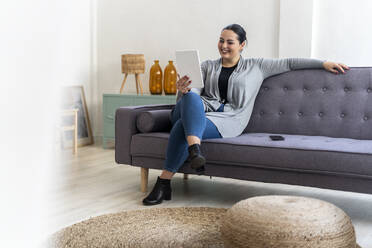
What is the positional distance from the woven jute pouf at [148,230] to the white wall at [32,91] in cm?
20

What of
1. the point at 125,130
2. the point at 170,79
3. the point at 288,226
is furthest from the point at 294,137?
the point at 170,79

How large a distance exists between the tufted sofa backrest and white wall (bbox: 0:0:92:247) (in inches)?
65.0

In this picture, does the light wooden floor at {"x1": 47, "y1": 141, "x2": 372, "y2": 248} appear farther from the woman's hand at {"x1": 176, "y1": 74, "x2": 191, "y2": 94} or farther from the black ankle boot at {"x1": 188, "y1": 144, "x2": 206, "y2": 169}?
the woman's hand at {"x1": 176, "y1": 74, "x2": 191, "y2": 94}

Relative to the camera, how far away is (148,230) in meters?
2.33

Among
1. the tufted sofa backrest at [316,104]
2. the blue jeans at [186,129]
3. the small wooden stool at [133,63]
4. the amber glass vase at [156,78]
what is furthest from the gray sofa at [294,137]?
the small wooden stool at [133,63]

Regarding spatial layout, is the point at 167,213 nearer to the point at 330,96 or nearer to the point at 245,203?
the point at 245,203

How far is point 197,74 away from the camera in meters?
2.99

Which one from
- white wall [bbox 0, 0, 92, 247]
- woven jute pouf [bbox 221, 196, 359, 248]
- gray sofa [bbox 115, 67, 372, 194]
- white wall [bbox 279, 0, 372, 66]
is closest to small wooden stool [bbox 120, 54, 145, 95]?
white wall [bbox 0, 0, 92, 247]

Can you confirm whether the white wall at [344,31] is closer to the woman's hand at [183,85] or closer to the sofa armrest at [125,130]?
the woman's hand at [183,85]

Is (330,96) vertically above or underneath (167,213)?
above

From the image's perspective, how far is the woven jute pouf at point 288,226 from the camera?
1.65 metres

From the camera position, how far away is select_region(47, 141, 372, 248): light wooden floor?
2.67m

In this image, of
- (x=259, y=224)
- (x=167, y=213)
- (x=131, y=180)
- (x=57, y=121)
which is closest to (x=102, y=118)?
(x=57, y=121)

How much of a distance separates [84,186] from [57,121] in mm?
1684
